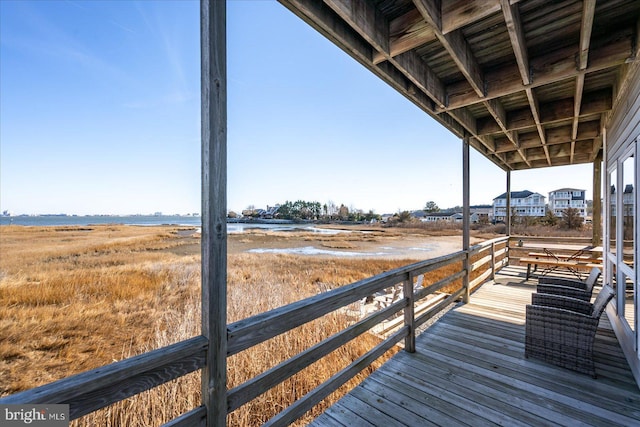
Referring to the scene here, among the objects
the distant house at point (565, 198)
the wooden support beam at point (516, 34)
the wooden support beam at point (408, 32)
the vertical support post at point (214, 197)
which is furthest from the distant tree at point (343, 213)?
the distant house at point (565, 198)

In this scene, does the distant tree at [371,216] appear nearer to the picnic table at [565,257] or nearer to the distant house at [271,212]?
the distant house at [271,212]

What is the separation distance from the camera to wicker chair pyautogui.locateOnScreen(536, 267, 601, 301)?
8.98ft

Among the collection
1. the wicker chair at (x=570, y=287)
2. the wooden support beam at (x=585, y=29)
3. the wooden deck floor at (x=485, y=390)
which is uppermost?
the wooden support beam at (x=585, y=29)

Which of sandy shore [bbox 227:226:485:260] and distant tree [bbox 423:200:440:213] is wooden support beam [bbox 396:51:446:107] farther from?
distant tree [bbox 423:200:440:213]

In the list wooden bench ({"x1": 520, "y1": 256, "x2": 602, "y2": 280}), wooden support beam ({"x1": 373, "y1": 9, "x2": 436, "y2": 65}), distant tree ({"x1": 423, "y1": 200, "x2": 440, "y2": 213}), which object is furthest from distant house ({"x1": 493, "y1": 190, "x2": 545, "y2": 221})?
wooden support beam ({"x1": 373, "y1": 9, "x2": 436, "y2": 65})

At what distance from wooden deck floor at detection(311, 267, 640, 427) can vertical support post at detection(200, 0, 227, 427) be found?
91 centimetres

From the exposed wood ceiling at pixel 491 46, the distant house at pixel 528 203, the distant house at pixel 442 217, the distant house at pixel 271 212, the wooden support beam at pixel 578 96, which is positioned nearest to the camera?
the exposed wood ceiling at pixel 491 46

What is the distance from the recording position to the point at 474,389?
192cm

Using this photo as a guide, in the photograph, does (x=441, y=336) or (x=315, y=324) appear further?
(x=315, y=324)

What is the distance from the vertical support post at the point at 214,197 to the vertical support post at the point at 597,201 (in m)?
6.97

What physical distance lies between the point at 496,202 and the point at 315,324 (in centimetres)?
3122

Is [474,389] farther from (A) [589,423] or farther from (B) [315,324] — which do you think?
(B) [315,324]

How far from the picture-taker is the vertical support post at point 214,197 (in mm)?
1021

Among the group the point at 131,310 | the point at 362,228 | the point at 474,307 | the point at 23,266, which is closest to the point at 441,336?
the point at 474,307
